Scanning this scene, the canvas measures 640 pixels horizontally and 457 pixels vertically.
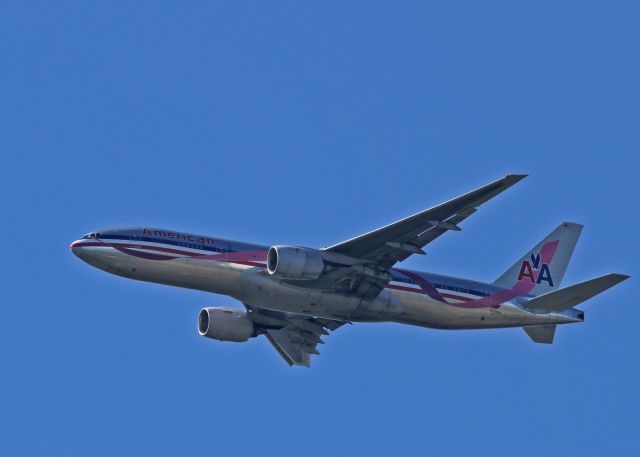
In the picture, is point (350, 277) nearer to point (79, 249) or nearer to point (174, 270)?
point (174, 270)

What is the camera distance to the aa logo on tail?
6925cm

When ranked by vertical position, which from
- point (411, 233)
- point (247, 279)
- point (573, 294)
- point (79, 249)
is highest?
point (411, 233)

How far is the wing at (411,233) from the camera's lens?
183 feet

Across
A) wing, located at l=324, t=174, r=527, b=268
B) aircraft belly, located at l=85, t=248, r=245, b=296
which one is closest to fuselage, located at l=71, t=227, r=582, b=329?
aircraft belly, located at l=85, t=248, r=245, b=296

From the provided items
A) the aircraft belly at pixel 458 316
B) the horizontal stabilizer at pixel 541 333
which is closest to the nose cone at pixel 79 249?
the aircraft belly at pixel 458 316

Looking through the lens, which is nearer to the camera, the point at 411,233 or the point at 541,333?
the point at 411,233

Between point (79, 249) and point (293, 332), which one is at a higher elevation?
point (79, 249)

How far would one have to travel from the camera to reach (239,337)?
6744cm

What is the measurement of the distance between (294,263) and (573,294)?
48.1 feet

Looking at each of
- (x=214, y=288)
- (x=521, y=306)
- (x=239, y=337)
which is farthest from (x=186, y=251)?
(x=521, y=306)

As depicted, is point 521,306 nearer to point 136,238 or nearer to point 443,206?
point 443,206

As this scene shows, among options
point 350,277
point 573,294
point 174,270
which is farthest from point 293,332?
point 573,294

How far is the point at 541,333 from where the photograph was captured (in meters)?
67.0

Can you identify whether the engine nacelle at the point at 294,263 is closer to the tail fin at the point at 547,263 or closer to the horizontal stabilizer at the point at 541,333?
the tail fin at the point at 547,263
